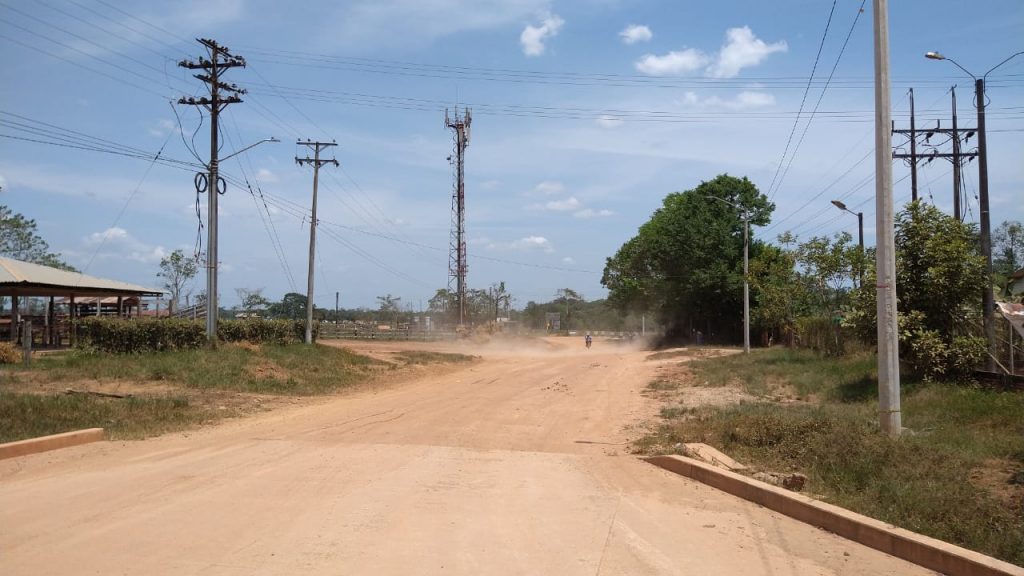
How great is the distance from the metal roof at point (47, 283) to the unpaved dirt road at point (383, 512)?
71.0 ft

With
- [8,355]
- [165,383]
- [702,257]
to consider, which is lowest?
[165,383]

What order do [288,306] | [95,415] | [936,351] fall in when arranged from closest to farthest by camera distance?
[95,415]
[936,351]
[288,306]

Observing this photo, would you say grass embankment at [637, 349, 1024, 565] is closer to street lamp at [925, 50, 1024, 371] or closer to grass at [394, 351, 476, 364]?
street lamp at [925, 50, 1024, 371]

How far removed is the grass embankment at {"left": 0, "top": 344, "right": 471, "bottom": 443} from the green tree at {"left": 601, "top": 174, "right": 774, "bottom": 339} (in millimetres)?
31796

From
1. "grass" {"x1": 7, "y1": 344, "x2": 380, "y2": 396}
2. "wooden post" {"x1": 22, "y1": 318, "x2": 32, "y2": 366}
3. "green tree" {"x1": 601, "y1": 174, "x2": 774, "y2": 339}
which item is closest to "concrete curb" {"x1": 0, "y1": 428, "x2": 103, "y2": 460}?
"grass" {"x1": 7, "y1": 344, "x2": 380, "y2": 396}

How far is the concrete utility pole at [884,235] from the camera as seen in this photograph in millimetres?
11172

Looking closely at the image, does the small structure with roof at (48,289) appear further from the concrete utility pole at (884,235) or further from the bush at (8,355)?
the concrete utility pole at (884,235)

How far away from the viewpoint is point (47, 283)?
30.2 meters

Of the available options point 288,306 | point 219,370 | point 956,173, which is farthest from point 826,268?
point 288,306

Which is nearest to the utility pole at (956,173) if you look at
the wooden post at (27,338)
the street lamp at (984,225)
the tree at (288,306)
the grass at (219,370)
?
the street lamp at (984,225)

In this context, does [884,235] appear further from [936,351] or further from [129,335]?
[129,335]

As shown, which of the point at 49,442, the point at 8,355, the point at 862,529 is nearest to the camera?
the point at 862,529

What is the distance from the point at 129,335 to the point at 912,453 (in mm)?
23143

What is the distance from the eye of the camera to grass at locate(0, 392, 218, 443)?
12320mm
